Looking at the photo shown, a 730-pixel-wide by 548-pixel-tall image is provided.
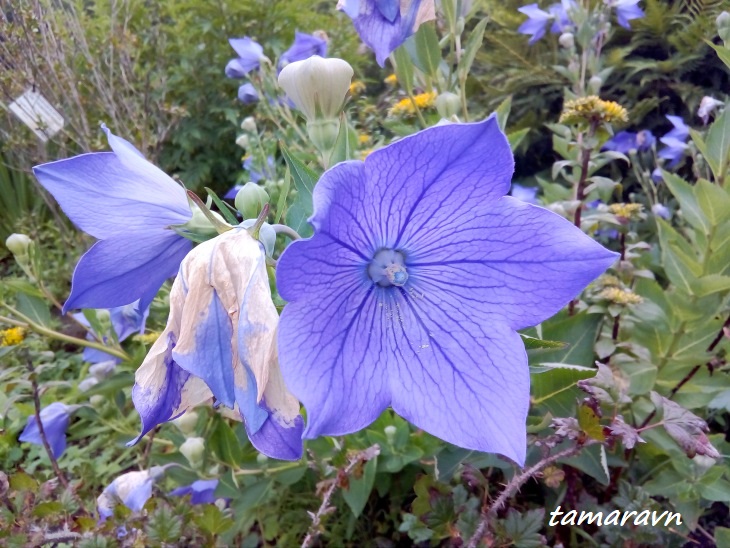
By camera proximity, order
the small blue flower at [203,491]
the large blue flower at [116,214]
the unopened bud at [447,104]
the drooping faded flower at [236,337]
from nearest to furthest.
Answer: the drooping faded flower at [236,337] < the large blue flower at [116,214] < the unopened bud at [447,104] < the small blue flower at [203,491]

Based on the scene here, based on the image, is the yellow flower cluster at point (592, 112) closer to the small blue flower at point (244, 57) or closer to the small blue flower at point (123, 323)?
the small blue flower at point (123, 323)

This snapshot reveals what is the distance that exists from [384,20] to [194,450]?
89 cm

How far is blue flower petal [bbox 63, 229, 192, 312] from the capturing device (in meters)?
0.67

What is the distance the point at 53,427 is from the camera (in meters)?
1.45

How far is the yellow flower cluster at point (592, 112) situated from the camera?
1.29 m

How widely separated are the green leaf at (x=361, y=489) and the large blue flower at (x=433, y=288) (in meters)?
0.69

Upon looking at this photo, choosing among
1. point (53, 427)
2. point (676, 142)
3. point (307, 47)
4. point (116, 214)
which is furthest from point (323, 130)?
point (676, 142)

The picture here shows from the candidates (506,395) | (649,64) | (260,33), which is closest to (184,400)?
(506,395)

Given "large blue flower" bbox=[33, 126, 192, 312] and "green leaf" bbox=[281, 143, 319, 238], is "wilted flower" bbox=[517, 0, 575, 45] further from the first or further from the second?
"large blue flower" bbox=[33, 126, 192, 312]

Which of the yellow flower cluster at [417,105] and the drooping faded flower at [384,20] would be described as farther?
the yellow flower cluster at [417,105]

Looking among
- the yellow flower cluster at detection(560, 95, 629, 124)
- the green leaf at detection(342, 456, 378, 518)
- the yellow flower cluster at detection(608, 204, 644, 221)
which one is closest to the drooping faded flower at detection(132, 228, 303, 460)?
the green leaf at detection(342, 456, 378, 518)

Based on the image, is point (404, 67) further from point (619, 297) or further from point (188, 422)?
point (188, 422)

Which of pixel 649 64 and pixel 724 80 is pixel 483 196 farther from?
pixel 724 80

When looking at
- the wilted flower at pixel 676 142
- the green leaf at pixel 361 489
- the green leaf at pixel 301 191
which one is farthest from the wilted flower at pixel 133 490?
the wilted flower at pixel 676 142
